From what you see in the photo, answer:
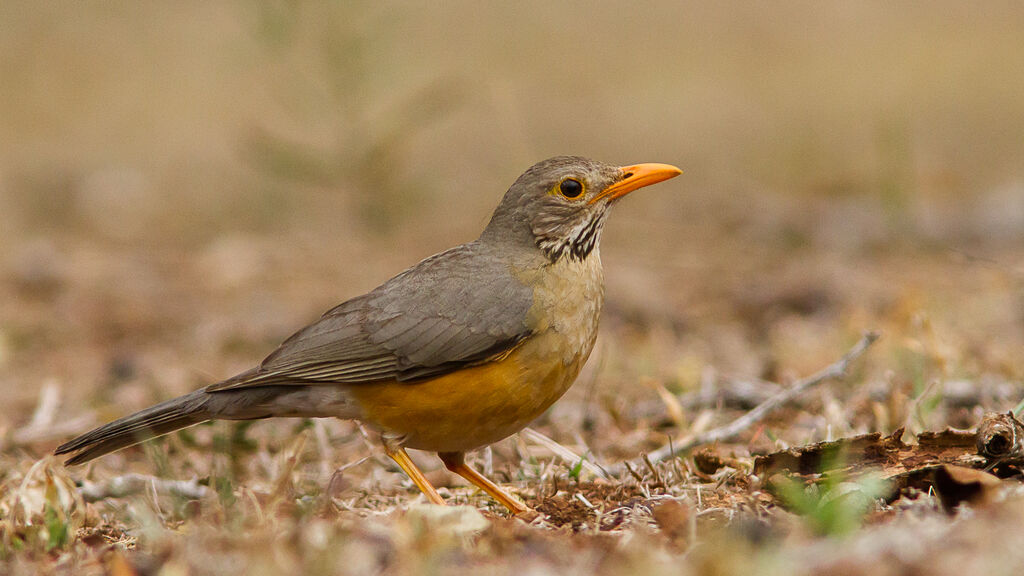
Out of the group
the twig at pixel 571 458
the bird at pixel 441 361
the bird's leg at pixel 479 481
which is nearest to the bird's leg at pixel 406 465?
the bird at pixel 441 361

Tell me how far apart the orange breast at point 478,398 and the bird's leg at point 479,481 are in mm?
195

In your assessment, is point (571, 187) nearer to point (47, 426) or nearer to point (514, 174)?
point (47, 426)

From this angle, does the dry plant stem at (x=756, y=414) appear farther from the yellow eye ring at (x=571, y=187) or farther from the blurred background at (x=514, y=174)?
the yellow eye ring at (x=571, y=187)

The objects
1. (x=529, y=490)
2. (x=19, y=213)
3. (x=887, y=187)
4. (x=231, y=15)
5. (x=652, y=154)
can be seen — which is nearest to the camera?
(x=529, y=490)

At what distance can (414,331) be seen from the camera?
5438mm

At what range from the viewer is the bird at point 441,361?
5.22 m

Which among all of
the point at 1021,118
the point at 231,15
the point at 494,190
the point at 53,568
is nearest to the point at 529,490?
the point at 53,568

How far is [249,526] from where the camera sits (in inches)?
146

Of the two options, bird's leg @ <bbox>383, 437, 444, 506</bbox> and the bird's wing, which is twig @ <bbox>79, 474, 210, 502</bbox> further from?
bird's leg @ <bbox>383, 437, 444, 506</bbox>

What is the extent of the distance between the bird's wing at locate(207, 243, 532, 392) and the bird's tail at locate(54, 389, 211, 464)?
14 cm

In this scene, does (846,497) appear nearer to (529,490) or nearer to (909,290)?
(529,490)

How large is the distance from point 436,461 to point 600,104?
39.8ft

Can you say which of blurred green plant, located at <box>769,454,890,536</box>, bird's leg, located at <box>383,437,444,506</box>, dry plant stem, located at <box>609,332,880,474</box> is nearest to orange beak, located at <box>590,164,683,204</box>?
dry plant stem, located at <box>609,332,880,474</box>

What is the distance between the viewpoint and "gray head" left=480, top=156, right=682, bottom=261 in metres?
5.94
